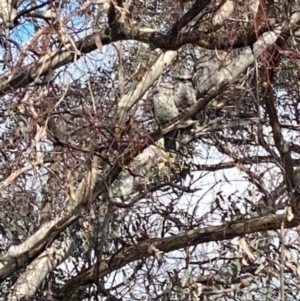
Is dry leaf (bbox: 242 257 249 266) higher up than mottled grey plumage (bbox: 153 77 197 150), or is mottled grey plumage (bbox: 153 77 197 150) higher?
mottled grey plumage (bbox: 153 77 197 150)

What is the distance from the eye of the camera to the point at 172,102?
3908 millimetres

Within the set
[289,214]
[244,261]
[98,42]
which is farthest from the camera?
[244,261]

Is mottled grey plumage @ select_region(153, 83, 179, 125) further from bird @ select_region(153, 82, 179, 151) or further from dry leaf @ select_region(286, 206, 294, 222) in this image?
dry leaf @ select_region(286, 206, 294, 222)

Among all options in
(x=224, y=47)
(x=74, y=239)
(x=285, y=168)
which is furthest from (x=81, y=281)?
(x=224, y=47)

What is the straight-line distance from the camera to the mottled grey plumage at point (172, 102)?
3875mm

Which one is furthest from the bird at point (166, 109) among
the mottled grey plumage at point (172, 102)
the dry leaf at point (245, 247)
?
the dry leaf at point (245, 247)

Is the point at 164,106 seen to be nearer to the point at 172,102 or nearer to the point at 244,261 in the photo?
the point at 172,102

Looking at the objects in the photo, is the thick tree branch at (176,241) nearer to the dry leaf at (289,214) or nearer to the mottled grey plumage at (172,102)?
the dry leaf at (289,214)

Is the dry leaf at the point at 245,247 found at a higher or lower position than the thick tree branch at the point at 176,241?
lower

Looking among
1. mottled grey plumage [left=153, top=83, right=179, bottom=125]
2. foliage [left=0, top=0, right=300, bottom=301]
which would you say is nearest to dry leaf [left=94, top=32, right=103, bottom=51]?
foliage [left=0, top=0, right=300, bottom=301]

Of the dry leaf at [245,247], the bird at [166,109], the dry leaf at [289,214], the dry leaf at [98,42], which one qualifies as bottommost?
the dry leaf at [245,247]

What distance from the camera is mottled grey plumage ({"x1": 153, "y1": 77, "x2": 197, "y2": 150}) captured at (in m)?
3.88

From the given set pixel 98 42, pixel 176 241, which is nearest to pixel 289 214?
pixel 176 241

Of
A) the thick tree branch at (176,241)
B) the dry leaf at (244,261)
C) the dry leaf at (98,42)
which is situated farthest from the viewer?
the dry leaf at (244,261)
